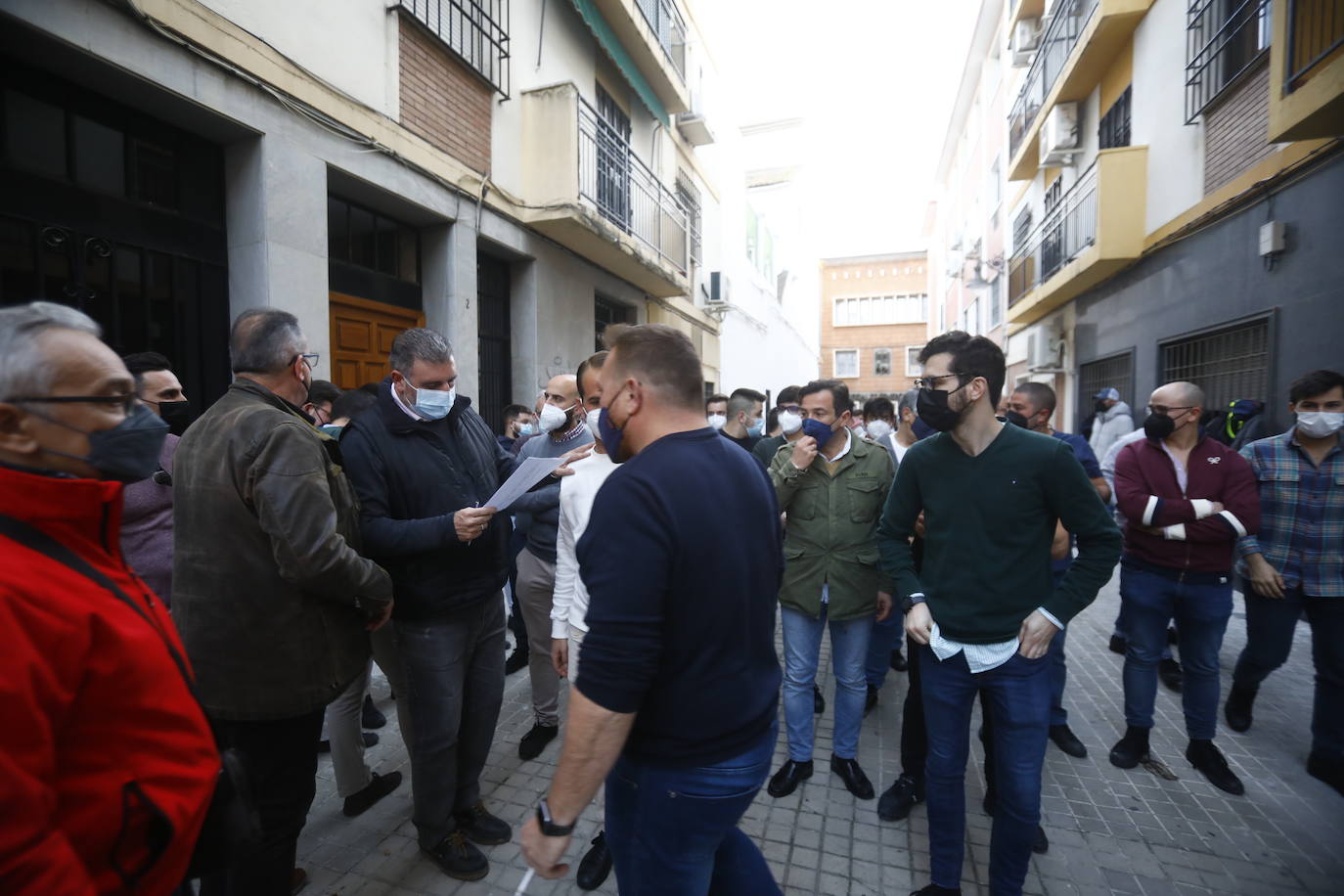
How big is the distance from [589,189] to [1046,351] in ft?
38.1

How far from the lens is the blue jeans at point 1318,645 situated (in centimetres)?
351

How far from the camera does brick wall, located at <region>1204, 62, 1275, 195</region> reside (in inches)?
282

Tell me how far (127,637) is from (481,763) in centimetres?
210

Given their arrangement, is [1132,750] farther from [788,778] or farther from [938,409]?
[938,409]

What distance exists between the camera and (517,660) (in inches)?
202

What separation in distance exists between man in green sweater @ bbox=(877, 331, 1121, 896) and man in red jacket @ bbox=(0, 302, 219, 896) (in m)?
2.39

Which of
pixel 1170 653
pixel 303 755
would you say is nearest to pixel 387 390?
pixel 303 755

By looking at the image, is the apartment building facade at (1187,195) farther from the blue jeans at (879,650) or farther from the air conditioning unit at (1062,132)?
the blue jeans at (879,650)

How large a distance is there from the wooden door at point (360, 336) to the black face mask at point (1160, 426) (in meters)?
5.93

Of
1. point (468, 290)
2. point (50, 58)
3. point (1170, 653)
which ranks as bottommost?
point (1170, 653)

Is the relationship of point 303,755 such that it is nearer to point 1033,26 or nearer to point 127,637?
point 127,637

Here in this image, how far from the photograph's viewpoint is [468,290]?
762 centimetres

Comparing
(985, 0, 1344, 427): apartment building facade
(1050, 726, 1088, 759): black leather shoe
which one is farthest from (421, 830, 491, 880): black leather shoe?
(985, 0, 1344, 427): apartment building facade

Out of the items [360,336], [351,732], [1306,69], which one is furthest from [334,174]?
[1306,69]
